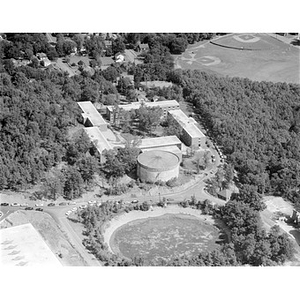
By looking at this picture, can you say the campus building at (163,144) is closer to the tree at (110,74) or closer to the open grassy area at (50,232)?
the open grassy area at (50,232)

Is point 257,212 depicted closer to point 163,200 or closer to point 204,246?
point 204,246

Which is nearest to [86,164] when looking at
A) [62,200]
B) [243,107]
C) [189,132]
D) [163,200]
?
[62,200]

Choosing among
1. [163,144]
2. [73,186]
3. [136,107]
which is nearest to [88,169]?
[73,186]

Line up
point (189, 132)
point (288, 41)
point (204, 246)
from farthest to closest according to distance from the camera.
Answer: point (288, 41), point (189, 132), point (204, 246)

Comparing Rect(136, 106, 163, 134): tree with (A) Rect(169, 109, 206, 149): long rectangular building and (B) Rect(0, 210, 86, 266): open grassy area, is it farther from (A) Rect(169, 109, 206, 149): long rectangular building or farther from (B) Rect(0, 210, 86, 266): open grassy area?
(B) Rect(0, 210, 86, 266): open grassy area

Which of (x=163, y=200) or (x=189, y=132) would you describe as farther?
(x=189, y=132)

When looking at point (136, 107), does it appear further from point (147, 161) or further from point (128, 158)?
point (147, 161)
